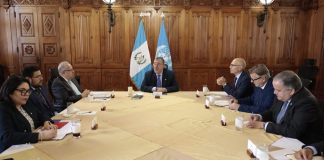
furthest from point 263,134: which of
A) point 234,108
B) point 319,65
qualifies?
point 319,65

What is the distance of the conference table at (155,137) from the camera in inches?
70.5

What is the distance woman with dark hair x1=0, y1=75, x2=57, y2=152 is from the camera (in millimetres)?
1899

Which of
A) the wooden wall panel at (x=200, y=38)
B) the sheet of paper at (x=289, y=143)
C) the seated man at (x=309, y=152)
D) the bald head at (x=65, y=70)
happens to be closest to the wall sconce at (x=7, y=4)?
the bald head at (x=65, y=70)

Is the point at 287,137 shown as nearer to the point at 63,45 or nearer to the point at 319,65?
the point at 319,65

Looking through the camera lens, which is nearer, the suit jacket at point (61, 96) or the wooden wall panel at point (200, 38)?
the suit jacket at point (61, 96)

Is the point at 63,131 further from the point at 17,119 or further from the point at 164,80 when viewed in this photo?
the point at 164,80

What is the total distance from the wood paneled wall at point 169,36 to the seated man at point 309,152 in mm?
4681

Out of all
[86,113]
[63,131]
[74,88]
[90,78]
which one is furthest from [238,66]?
[90,78]

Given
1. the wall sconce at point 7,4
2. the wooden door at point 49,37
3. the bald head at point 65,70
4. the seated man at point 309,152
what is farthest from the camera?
the wooden door at point 49,37

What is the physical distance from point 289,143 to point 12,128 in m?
2.15

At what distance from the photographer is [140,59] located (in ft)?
19.9

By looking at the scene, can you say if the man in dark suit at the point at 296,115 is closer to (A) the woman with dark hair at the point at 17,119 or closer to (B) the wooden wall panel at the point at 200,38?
(A) the woman with dark hair at the point at 17,119

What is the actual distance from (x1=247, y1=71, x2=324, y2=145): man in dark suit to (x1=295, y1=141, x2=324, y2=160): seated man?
11.6 inches

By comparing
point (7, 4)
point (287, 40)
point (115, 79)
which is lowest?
point (115, 79)
